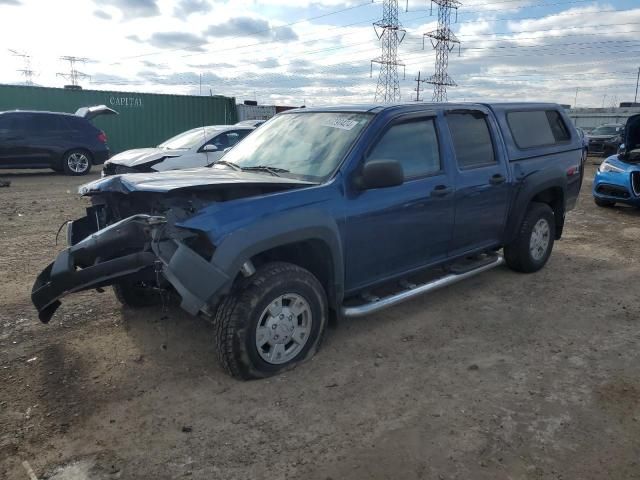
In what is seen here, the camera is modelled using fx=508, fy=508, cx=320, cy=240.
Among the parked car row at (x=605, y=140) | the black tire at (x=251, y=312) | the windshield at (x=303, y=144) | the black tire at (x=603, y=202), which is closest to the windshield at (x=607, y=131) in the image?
the parked car row at (x=605, y=140)

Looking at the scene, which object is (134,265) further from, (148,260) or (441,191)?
(441,191)

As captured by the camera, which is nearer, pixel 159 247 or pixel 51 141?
pixel 159 247

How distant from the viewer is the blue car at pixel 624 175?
9188 mm

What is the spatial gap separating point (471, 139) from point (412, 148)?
88 centimetres

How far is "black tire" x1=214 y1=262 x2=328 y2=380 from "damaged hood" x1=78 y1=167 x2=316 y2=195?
591mm

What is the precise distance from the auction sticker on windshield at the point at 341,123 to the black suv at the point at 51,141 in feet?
39.2

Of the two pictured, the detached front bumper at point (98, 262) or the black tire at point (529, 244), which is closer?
the detached front bumper at point (98, 262)

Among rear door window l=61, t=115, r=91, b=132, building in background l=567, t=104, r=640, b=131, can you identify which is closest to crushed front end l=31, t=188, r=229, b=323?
rear door window l=61, t=115, r=91, b=132

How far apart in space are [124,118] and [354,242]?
66.1ft

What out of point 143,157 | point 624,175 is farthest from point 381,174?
point 624,175

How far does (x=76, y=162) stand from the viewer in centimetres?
1417

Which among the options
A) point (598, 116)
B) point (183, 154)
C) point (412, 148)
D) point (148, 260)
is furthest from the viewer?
point (598, 116)

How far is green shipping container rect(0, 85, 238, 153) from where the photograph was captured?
63.3 feet

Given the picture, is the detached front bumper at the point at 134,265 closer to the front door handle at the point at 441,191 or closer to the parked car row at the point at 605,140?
the front door handle at the point at 441,191
